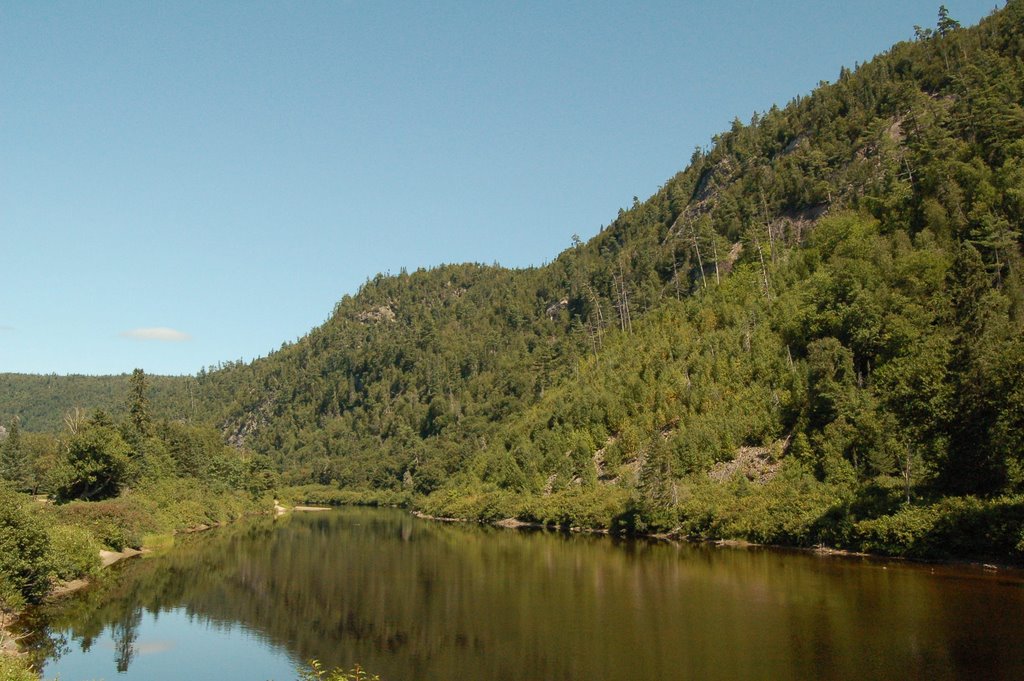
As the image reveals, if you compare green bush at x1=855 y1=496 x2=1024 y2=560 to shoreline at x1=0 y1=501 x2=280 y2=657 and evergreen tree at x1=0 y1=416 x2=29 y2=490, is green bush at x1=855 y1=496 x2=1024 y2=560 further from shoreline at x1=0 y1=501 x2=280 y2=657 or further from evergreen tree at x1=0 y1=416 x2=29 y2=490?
evergreen tree at x1=0 y1=416 x2=29 y2=490

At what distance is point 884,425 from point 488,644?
49.7 m

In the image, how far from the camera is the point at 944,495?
60.2 m

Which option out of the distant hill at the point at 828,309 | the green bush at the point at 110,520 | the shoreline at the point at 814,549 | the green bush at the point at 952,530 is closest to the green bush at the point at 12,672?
the green bush at the point at 110,520

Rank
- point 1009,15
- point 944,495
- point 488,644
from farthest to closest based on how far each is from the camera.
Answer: point 1009,15
point 944,495
point 488,644

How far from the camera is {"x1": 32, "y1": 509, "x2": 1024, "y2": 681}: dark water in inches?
1281

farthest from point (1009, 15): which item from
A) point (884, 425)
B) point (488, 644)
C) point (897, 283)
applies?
point (488, 644)

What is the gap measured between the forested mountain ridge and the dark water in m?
9.53

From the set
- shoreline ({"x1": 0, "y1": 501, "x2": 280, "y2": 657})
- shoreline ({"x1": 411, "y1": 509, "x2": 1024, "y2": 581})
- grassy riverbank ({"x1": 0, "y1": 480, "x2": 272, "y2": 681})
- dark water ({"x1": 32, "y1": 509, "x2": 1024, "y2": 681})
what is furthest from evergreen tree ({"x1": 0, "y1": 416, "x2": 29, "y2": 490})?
shoreline ({"x1": 411, "y1": 509, "x2": 1024, "y2": 581})

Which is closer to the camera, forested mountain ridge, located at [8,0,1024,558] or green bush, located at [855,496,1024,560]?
green bush, located at [855,496,1024,560]

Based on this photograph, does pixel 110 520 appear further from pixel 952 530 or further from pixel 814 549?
pixel 952 530

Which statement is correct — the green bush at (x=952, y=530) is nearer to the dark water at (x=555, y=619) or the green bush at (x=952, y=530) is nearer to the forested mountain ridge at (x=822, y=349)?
the forested mountain ridge at (x=822, y=349)

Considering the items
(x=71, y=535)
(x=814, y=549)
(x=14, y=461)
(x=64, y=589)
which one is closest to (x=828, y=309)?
(x=814, y=549)

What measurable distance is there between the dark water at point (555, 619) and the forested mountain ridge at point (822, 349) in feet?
31.3

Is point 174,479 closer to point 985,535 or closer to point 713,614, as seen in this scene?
point 713,614
